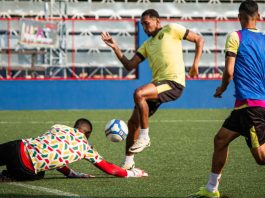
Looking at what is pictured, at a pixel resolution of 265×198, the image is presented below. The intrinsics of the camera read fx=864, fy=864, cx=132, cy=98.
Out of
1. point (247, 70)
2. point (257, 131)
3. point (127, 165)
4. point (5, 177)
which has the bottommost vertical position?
point (127, 165)

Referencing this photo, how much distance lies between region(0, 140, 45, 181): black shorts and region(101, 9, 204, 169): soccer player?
1.61m

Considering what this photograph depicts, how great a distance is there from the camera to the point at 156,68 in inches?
439

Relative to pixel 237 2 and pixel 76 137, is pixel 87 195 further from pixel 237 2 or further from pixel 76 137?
pixel 237 2

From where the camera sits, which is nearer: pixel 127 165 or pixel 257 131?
pixel 257 131

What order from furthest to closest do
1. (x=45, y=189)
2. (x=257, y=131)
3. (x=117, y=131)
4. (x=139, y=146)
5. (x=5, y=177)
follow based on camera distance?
1. (x=117, y=131)
2. (x=139, y=146)
3. (x=5, y=177)
4. (x=45, y=189)
5. (x=257, y=131)

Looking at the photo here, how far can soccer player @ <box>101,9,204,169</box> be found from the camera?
1059cm

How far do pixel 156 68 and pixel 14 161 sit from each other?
273 centimetres

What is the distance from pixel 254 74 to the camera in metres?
8.20

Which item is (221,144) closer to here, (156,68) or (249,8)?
(249,8)

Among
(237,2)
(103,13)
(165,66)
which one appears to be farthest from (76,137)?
(237,2)

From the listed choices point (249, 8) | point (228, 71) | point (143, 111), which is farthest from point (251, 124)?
point (143, 111)

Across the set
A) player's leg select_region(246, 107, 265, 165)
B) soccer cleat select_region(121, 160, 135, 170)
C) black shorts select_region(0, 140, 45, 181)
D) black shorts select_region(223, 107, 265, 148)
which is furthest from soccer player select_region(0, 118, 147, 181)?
player's leg select_region(246, 107, 265, 165)

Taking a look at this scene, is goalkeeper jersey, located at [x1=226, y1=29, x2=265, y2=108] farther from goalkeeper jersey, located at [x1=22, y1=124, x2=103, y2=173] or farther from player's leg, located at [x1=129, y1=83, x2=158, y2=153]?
player's leg, located at [x1=129, y1=83, x2=158, y2=153]

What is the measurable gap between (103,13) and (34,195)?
2508 cm
